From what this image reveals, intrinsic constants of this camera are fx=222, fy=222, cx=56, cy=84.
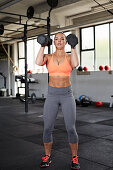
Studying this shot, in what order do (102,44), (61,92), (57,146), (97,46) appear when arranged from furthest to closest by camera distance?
(97,46), (102,44), (57,146), (61,92)

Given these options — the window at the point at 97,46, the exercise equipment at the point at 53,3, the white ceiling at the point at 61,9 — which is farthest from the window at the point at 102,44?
the exercise equipment at the point at 53,3

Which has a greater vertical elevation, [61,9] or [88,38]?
[61,9]

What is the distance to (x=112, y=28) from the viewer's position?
646cm

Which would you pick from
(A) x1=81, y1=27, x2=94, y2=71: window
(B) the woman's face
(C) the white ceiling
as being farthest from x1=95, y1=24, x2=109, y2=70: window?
(B) the woman's face

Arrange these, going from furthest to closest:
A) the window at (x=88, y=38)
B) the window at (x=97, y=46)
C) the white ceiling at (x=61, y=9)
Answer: the window at (x=88, y=38), the window at (x=97, y=46), the white ceiling at (x=61, y=9)

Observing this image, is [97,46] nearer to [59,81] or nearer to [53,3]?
[53,3]

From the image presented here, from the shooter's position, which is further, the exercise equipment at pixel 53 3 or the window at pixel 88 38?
the window at pixel 88 38

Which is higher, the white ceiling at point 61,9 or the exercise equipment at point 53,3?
the white ceiling at point 61,9

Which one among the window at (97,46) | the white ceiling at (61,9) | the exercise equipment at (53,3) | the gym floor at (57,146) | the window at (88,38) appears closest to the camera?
the gym floor at (57,146)

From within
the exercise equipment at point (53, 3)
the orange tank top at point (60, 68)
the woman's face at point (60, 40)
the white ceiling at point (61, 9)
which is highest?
the white ceiling at point (61, 9)

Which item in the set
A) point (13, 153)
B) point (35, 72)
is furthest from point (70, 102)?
point (35, 72)

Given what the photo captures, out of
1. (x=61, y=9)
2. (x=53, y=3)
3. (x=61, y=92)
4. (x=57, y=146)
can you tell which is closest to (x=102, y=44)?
(x=61, y=9)

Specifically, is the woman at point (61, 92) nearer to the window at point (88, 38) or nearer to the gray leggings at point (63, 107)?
the gray leggings at point (63, 107)

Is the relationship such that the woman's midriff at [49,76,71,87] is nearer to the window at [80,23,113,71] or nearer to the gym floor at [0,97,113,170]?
the gym floor at [0,97,113,170]
